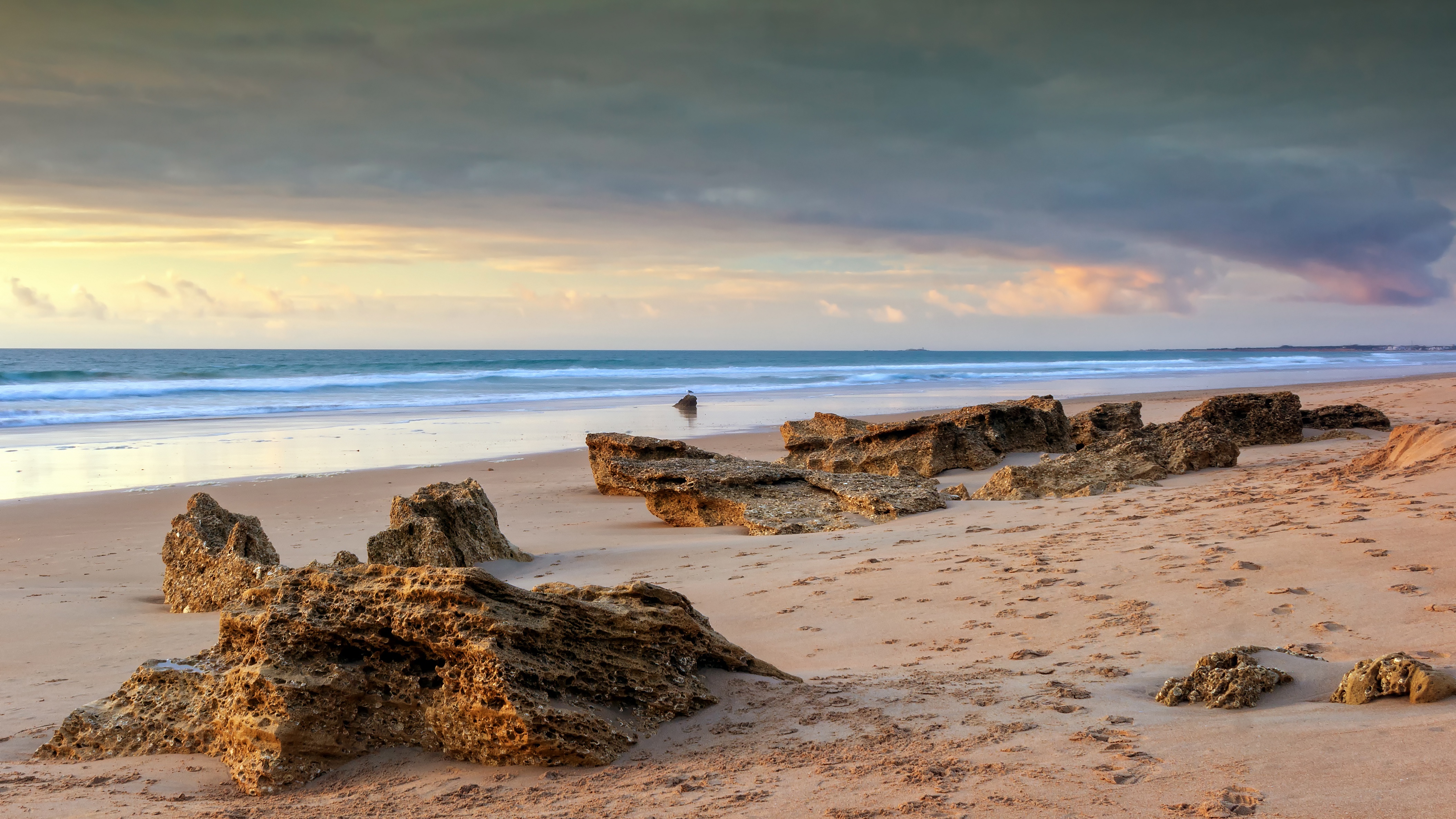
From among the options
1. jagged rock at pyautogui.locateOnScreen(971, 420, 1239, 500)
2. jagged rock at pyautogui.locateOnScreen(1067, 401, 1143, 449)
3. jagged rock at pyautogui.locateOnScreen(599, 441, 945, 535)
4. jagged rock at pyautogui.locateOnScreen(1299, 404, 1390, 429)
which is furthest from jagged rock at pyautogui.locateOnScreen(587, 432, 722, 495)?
jagged rock at pyautogui.locateOnScreen(1299, 404, 1390, 429)

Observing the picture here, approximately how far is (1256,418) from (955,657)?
9.75 m

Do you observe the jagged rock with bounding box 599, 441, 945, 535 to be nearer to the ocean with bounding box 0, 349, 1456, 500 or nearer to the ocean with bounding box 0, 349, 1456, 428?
the ocean with bounding box 0, 349, 1456, 500

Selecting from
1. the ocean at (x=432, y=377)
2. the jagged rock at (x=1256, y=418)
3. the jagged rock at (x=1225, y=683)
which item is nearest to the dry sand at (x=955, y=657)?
the jagged rock at (x=1225, y=683)

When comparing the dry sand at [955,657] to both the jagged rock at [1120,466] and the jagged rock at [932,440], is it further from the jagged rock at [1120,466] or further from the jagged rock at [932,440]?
the jagged rock at [932,440]

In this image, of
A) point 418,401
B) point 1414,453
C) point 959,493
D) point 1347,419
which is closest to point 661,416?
point 418,401

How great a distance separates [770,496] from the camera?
8828 millimetres

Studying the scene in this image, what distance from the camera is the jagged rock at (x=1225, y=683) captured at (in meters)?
3.18

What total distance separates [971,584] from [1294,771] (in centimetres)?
287

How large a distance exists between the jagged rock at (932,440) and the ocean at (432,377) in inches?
694

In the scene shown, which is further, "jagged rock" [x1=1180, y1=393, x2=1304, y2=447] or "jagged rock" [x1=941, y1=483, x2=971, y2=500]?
"jagged rock" [x1=1180, y1=393, x2=1304, y2=447]

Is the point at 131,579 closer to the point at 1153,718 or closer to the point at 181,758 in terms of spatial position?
the point at 181,758

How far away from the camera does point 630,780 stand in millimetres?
2883

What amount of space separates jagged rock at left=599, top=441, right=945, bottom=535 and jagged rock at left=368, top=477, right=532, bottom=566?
185cm

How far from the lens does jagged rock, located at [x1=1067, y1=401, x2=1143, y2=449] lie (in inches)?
482
